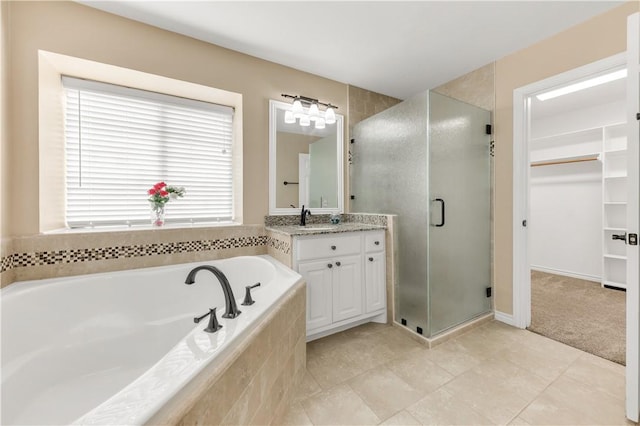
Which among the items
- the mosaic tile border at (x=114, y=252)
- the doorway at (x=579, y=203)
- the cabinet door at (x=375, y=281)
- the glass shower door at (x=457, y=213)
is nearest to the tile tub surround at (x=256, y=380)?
the cabinet door at (x=375, y=281)

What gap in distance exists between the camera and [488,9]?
1695 millimetres

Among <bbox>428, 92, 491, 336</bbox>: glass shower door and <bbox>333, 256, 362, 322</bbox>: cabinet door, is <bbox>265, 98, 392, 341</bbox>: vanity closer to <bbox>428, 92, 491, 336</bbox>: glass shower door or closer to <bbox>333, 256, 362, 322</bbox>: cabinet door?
<bbox>333, 256, 362, 322</bbox>: cabinet door

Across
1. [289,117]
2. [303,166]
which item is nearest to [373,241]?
[303,166]

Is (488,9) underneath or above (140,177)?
above

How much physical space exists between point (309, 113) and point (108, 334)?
2325 mm

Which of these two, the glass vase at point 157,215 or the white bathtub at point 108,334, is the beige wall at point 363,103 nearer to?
the white bathtub at point 108,334

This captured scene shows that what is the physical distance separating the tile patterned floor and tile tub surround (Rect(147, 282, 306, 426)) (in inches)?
8.1

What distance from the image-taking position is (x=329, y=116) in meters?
2.54

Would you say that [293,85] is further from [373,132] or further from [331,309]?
[331,309]

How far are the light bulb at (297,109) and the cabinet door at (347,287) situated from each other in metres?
1.45

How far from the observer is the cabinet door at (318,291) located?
73.0 inches

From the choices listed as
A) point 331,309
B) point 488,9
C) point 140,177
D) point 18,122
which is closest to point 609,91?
point 488,9

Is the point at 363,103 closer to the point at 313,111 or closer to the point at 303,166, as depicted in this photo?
the point at 313,111

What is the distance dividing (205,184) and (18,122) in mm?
1156
